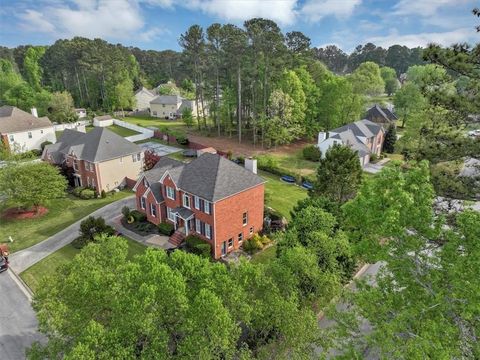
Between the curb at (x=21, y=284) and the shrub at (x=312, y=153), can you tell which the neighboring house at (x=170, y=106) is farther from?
the curb at (x=21, y=284)

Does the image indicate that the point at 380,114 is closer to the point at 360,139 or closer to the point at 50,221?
the point at 360,139

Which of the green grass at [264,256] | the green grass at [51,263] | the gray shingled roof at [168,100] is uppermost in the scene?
the gray shingled roof at [168,100]

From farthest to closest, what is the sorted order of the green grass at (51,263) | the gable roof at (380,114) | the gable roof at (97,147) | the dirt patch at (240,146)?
the gable roof at (380,114) → the dirt patch at (240,146) → the gable roof at (97,147) → the green grass at (51,263)

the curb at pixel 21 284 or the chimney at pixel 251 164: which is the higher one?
the chimney at pixel 251 164

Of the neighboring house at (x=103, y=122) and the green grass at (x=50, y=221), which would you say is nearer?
the green grass at (x=50, y=221)

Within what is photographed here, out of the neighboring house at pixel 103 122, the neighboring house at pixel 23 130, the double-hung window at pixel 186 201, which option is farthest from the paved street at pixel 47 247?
the neighboring house at pixel 103 122

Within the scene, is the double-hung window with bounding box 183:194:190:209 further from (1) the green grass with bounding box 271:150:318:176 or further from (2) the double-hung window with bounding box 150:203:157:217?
(1) the green grass with bounding box 271:150:318:176

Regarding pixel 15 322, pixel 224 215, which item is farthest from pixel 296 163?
pixel 15 322

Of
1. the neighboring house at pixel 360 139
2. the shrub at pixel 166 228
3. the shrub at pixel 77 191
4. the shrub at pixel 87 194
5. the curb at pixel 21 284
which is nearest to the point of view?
the curb at pixel 21 284
